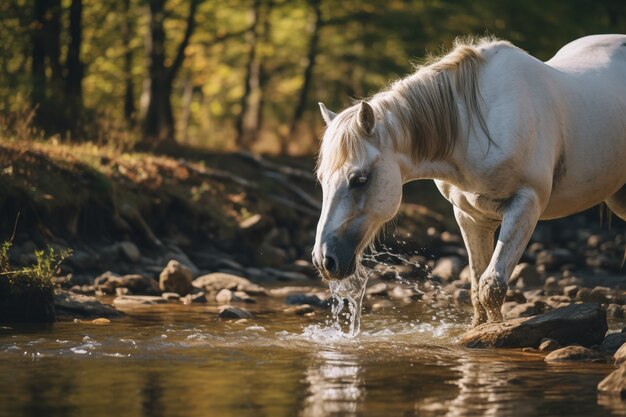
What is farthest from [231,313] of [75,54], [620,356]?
[75,54]

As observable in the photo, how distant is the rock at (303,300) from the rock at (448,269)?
298 centimetres

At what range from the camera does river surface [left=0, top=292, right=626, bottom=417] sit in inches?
186

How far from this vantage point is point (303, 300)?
10.1 meters

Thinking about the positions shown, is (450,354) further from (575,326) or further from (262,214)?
(262,214)

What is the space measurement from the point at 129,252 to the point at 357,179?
621 centimetres

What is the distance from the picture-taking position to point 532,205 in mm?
6980

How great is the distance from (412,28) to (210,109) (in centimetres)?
1641

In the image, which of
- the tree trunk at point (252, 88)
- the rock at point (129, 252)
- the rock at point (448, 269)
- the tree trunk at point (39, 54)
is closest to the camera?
the rock at point (129, 252)

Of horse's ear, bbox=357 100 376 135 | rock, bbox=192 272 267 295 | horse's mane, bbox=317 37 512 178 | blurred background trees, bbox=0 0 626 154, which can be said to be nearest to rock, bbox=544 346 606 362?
horse's mane, bbox=317 37 512 178

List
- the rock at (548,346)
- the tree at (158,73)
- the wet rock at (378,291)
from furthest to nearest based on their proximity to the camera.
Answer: the tree at (158,73)
the wet rock at (378,291)
the rock at (548,346)

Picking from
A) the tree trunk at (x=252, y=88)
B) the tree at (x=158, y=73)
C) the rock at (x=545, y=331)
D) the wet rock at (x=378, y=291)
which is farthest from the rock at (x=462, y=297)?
the tree trunk at (x=252, y=88)

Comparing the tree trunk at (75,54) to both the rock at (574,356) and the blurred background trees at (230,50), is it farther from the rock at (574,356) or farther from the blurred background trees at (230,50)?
the rock at (574,356)

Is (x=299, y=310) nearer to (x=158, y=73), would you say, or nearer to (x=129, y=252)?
(x=129, y=252)

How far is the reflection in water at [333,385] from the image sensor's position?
184 inches
